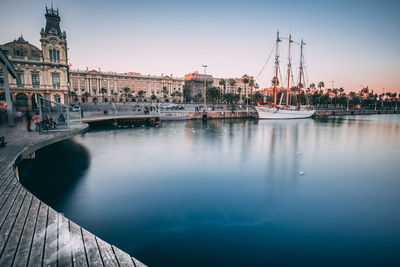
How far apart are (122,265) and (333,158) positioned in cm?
2466

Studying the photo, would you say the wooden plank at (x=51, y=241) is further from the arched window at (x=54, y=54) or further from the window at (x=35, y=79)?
the arched window at (x=54, y=54)

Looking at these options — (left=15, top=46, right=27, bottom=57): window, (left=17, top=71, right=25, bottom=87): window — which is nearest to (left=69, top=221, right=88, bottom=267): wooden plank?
(left=17, top=71, right=25, bottom=87): window

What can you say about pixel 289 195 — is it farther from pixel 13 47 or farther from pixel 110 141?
pixel 13 47

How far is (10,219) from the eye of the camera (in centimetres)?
525

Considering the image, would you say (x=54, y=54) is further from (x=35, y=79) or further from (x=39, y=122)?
(x=39, y=122)

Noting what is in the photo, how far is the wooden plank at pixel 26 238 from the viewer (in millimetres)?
3943

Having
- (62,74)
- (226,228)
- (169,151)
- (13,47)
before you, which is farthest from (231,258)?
(13,47)

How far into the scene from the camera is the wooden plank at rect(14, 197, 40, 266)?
3.94 meters

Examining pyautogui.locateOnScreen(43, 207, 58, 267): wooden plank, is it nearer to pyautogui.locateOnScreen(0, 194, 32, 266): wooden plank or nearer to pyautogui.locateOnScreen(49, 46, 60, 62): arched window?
pyautogui.locateOnScreen(0, 194, 32, 266): wooden plank

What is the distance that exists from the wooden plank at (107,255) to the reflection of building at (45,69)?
5363 cm

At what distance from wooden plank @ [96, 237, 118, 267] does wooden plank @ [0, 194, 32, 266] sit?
1.44 m

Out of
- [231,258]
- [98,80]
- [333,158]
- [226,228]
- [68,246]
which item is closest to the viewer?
[68,246]

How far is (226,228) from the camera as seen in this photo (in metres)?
9.72

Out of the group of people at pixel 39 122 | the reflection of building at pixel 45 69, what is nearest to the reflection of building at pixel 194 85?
A: the reflection of building at pixel 45 69
